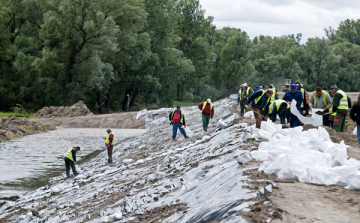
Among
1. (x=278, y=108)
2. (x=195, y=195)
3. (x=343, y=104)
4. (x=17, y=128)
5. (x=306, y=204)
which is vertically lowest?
(x=17, y=128)

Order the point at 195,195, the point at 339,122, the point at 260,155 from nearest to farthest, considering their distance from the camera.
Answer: the point at 195,195
the point at 260,155
the point at 339,122

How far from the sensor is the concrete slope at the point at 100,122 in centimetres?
3669

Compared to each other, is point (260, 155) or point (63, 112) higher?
point (260, 155)

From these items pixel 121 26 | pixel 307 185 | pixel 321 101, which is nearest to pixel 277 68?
pixel 121 26

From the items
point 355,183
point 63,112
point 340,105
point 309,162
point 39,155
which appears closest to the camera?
point 355,183

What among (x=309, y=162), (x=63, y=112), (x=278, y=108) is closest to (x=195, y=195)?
(x=309, y=162)

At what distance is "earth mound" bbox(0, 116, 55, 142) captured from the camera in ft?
92.1

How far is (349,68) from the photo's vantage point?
3093 inches

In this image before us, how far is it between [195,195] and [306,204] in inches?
81.1

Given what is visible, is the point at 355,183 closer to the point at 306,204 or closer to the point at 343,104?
the point at 306,204

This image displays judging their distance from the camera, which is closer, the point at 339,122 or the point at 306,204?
the point at 306,204

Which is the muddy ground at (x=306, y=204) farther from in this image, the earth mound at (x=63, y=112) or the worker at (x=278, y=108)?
the earth mound at (x=63, y=112)

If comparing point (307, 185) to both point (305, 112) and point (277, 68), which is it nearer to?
point (305, 112)

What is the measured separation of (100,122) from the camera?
36.8 metres
